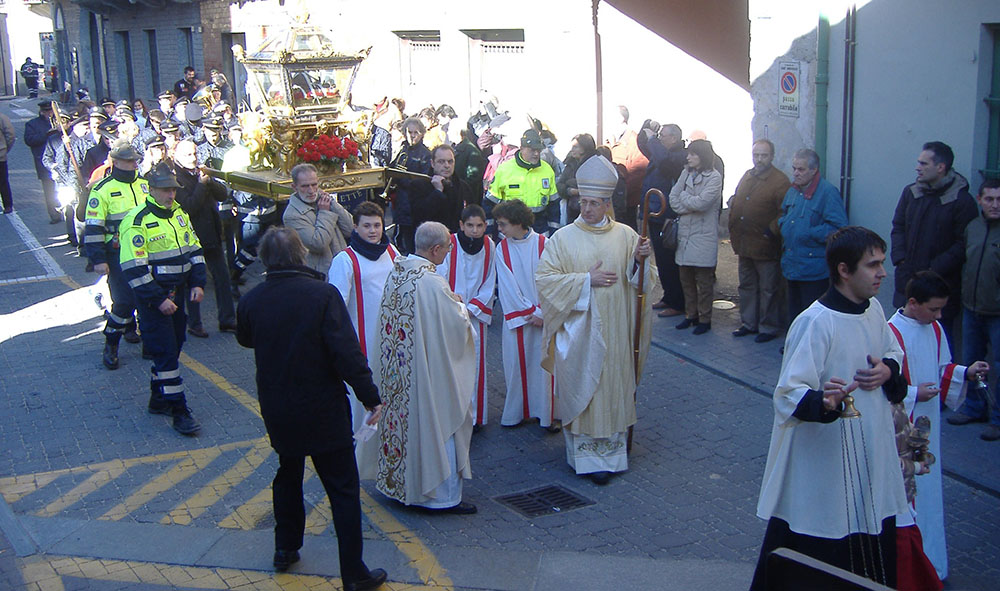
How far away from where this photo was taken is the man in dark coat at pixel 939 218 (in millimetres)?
7523

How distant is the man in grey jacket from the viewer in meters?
8.52

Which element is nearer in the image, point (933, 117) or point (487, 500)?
point (487, 500)

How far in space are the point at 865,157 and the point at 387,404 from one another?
546cm

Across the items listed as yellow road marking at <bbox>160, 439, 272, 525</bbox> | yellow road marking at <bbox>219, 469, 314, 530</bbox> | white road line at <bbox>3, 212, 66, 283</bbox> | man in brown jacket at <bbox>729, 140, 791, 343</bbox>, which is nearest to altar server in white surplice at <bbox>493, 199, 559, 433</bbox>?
yellow road marking at <bbox>160, 439, 272, 525</bbox>

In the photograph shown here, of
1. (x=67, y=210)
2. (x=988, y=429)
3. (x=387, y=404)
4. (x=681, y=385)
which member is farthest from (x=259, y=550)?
(x=67, y=210)

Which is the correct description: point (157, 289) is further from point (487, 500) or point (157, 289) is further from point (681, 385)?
point (681, 385)

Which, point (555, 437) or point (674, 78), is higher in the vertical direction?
point (674, 78)

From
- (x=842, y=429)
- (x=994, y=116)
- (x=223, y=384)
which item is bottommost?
(x=223, y=384)

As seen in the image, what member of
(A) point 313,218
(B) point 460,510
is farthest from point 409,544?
(A) point 313,218

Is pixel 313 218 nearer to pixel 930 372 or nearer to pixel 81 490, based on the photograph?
pixel 81 490

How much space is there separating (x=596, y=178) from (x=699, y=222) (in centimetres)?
330

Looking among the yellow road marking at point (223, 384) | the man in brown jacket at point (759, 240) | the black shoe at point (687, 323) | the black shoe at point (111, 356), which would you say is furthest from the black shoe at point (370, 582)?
the black shoe at point (687, 323)

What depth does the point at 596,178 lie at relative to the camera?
672 centimetres

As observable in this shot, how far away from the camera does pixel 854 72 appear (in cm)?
952
